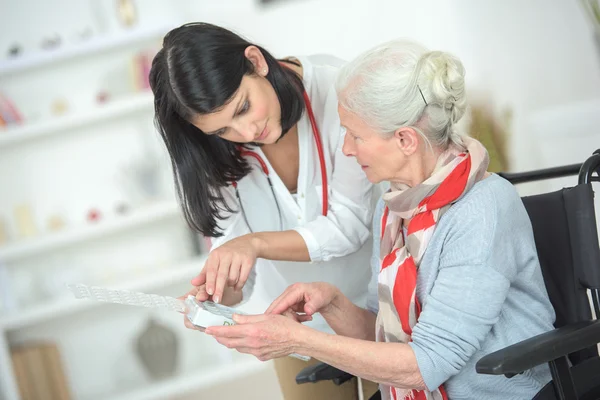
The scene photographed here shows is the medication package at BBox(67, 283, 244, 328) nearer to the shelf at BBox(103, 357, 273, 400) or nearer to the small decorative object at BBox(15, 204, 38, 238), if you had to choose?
the shelf at BBox(103, 357, 273, 400)

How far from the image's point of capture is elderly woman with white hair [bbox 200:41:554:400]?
4.27ft

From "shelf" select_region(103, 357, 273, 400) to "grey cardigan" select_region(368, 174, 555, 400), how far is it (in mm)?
2396

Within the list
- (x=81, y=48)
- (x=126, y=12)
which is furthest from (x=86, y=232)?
(x=126, y=12)

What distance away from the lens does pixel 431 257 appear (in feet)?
4.56

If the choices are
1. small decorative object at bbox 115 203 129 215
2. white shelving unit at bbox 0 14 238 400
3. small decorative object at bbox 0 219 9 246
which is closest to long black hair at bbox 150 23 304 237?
white shelving unit at bbox 0 14 238 400

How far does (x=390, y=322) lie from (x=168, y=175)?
2537 millimetres

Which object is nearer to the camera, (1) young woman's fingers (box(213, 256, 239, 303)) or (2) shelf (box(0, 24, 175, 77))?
(1) young woman's fingers (box(213, 256, 239, 303))

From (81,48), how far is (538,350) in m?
2.93

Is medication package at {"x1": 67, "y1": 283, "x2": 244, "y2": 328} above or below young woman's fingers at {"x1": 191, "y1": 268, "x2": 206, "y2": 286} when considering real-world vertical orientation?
above

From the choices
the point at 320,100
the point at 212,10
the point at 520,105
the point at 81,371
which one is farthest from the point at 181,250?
the point at 320,100

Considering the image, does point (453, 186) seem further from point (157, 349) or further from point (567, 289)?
point (157, 349)

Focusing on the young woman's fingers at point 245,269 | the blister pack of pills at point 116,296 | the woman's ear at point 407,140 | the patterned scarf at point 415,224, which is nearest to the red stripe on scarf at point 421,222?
the patterned scarf at point 415,224

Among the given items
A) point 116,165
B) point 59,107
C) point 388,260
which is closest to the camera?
point 388,260

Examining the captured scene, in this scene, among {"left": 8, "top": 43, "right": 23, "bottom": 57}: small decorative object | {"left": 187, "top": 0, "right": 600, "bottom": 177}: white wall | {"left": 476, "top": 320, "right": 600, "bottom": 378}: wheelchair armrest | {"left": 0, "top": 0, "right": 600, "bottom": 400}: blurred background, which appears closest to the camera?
{"left": 476, "top": 320, "right": 600, "bottom": 378}: wheelchair armrest
